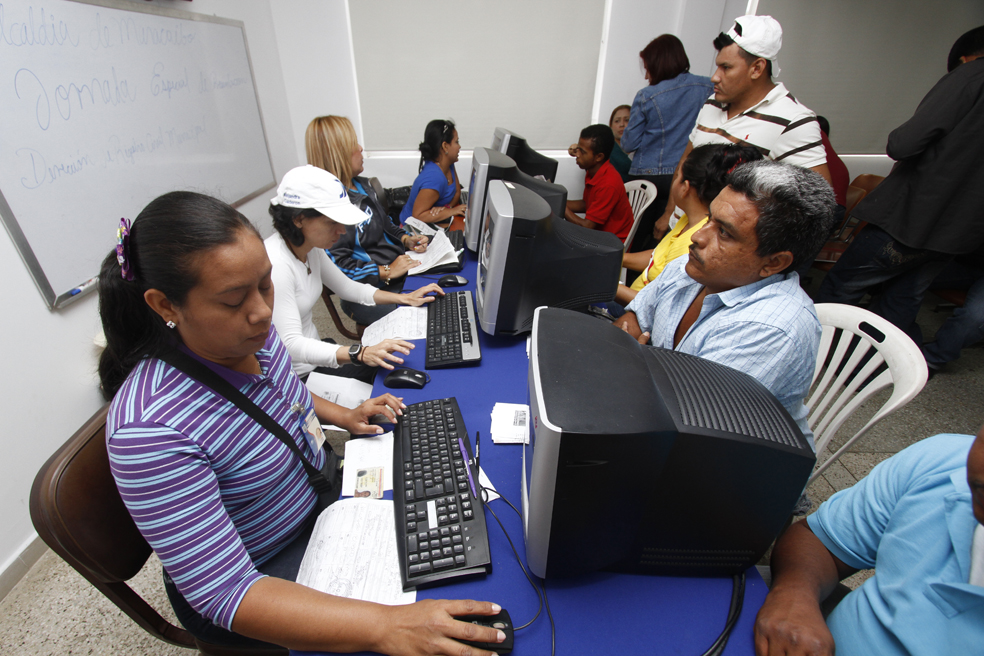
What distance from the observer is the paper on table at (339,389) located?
139cm

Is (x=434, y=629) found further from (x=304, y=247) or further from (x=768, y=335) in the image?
(x=304, y=247)

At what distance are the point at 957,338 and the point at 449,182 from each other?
3.08m

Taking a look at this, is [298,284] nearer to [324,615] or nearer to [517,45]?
[324,615]

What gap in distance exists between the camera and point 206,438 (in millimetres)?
713

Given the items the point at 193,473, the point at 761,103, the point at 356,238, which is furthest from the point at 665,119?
the point at 193,473

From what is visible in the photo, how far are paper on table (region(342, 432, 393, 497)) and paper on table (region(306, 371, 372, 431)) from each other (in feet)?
1.25

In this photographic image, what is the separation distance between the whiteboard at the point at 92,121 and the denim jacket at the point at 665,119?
274cm

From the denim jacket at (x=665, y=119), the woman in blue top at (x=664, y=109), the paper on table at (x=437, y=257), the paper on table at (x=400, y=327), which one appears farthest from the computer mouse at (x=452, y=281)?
the denim jacket at (x=665, y=119)

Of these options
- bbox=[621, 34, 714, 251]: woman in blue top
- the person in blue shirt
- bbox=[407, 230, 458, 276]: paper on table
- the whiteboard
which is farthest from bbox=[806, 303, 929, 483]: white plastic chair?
the whiteboard

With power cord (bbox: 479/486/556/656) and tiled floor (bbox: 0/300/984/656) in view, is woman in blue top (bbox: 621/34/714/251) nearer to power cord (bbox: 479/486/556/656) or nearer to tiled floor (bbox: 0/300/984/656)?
tiled floor (bbox: 0/300/984/656)

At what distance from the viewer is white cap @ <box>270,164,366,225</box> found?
1.37m

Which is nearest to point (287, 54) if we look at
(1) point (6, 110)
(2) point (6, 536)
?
(1) point (6, 110)

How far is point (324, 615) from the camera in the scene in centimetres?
66

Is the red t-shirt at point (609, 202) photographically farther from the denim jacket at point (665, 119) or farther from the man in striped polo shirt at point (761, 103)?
the man in striped polo shirt at point (761, 103)
